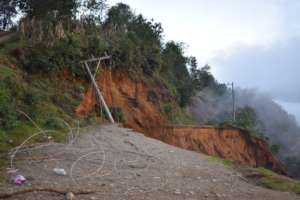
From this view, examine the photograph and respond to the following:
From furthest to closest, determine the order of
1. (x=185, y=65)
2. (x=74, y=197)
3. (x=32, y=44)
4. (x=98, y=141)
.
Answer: (x=185, y=65)
(x=32, y=44)
(x=98, y=141)
(x=74, y=197)

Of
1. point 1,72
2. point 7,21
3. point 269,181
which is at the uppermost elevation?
point 7,21

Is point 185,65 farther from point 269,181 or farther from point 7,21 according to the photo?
point 269,181

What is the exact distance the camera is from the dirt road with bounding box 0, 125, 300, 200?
7.08 metres

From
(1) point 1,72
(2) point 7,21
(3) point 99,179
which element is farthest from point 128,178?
(2) point 7,21

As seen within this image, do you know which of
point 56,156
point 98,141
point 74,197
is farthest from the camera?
point 98,141

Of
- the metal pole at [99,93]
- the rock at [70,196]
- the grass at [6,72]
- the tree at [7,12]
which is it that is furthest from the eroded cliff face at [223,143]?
the rock at [70,196]

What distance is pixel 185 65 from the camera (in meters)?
37.1

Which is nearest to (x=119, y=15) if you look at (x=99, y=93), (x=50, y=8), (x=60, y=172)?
(x=50, y=8)

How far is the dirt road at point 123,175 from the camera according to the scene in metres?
7.08

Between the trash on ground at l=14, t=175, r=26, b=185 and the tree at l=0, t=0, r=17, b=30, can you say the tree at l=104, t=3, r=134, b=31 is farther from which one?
the trash on ground at l=14, t=175, r=26, b=185

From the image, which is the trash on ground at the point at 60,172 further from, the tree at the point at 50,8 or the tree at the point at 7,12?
the tree at the point at 7,12

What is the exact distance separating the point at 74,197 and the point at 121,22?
23.2 metres

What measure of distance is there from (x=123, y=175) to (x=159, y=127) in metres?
13.4

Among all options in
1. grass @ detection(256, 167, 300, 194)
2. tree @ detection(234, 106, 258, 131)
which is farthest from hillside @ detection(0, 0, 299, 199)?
tree @ detection(234, 106, 258, 131)
